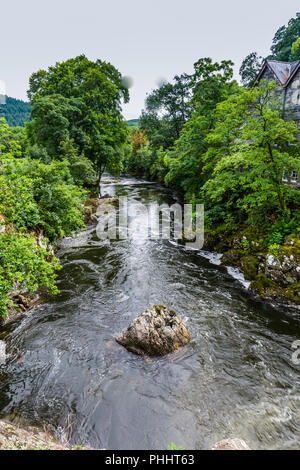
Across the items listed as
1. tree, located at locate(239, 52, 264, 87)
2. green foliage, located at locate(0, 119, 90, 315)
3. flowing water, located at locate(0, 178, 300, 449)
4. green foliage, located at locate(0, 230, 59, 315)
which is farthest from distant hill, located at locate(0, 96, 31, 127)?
flowing water, located at locate(0, 178, 300, 449)

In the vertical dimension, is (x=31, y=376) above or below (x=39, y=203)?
below

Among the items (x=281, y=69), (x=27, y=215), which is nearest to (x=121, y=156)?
(x=281, y=69)

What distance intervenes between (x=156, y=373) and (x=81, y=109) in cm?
2458

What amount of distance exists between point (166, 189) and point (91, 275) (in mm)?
27514

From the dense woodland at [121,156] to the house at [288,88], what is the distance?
1611 millimetres

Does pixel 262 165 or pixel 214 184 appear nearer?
pixel 262 165

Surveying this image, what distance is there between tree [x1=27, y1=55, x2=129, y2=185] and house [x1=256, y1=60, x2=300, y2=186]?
14.9 metres

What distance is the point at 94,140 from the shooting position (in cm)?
2383

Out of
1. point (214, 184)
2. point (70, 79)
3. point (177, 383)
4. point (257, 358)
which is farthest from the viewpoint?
point (70, 79)

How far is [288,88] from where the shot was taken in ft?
60.4

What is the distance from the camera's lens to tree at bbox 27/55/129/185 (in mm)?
20391

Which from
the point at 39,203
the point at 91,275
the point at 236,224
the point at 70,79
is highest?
the point at 70,79

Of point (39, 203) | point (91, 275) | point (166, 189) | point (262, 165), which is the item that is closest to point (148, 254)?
point (91, 275)

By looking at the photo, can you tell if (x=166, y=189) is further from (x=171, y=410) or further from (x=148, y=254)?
(x=171, y=410)
